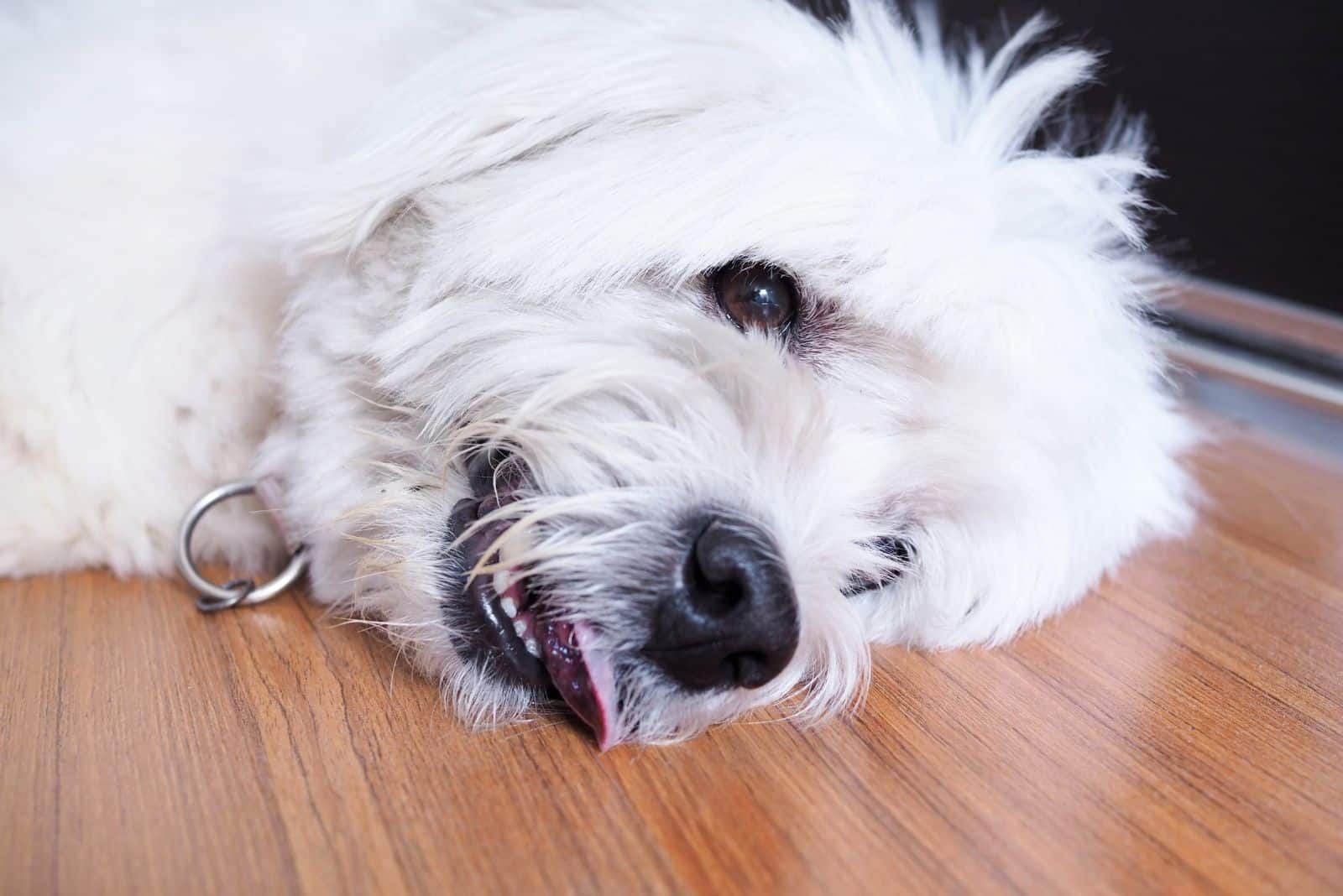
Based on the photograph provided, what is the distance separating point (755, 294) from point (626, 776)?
53 cm

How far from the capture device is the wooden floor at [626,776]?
866 millimetres

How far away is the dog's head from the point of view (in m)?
1.05

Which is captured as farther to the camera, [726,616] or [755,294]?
[755,294]

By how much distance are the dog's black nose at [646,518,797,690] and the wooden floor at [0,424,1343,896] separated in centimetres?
9

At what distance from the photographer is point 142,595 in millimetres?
1295

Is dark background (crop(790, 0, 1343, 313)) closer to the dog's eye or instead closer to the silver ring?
the dog's eye

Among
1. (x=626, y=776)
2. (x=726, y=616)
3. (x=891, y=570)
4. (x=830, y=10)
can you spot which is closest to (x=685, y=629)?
(x=726, y=616)

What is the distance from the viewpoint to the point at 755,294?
3.88 feet

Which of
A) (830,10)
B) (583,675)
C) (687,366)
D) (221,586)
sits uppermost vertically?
(830,10)

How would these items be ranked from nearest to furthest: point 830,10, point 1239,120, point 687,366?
point 687,366 → point 830,10 → point 1239,120

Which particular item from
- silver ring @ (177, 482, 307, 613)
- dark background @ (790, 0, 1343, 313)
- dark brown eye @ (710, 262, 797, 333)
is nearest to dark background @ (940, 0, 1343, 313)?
dark background @ (790, 0, 1343, 313)

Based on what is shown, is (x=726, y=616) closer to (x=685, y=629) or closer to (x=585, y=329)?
(x=685, y=629)

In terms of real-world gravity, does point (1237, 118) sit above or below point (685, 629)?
above

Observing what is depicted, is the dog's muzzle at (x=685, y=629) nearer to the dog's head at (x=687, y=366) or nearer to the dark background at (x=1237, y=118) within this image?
the dog's head at (x=687, y=366)
